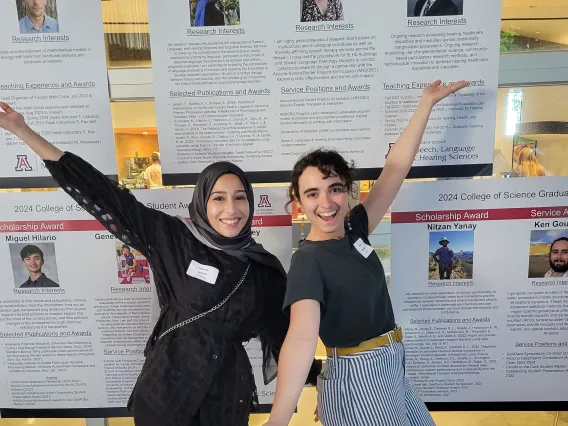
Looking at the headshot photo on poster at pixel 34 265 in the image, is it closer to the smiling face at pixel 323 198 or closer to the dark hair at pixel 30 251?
the dark hair at pixel 30 251

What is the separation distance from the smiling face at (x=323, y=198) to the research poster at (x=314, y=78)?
0.39 m

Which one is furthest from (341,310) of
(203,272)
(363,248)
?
(203,272)

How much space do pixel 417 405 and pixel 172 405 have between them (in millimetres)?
779

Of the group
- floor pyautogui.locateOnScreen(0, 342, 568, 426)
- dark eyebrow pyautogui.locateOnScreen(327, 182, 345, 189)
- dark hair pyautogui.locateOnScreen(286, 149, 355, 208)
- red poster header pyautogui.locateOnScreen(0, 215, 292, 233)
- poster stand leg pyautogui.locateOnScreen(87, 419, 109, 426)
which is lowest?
floor pyautogui.locateOnScreen(0, 342, 568, 426)

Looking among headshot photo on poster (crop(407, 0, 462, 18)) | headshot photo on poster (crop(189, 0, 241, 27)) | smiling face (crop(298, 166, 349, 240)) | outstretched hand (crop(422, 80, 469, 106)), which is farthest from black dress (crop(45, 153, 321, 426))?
headshot photo on poster (crop(407, 0, 462, 18))

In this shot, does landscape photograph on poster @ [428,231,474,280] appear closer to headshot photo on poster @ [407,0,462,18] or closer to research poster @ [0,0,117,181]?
headshot photo on poster @ [407,0,462,18]

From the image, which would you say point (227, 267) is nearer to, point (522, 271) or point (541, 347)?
point (522, 271)

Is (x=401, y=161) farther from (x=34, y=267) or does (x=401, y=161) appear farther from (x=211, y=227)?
(x=34, y=267)

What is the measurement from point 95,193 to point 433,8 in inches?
50.8

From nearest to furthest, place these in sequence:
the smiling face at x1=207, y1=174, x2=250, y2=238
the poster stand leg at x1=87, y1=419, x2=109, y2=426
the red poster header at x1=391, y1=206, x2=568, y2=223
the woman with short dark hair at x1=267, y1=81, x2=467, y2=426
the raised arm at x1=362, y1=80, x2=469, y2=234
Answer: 1. the woman with short dark hair at x1=267, y1=81, x2=467, y2=426
2. the smiling face at x1=207, y1=174, x2=250, y2=238
3. the raised arm at x1=362, y1=80, x2=469, y2=234
4. the red poster header at x1=391, y1=206, x2=568, y2=223
5. the poster stand leg at x1=87, y1=419, x2=109, y2=426

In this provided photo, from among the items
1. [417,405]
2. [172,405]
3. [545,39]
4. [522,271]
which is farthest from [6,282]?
[545,39]

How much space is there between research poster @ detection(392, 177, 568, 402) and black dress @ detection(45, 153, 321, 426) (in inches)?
26.1

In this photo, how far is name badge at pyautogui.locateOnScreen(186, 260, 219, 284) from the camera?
58.7 inches

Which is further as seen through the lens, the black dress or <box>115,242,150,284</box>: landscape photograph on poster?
<box>115,242,150,284</box>: landscape photograph on poster
